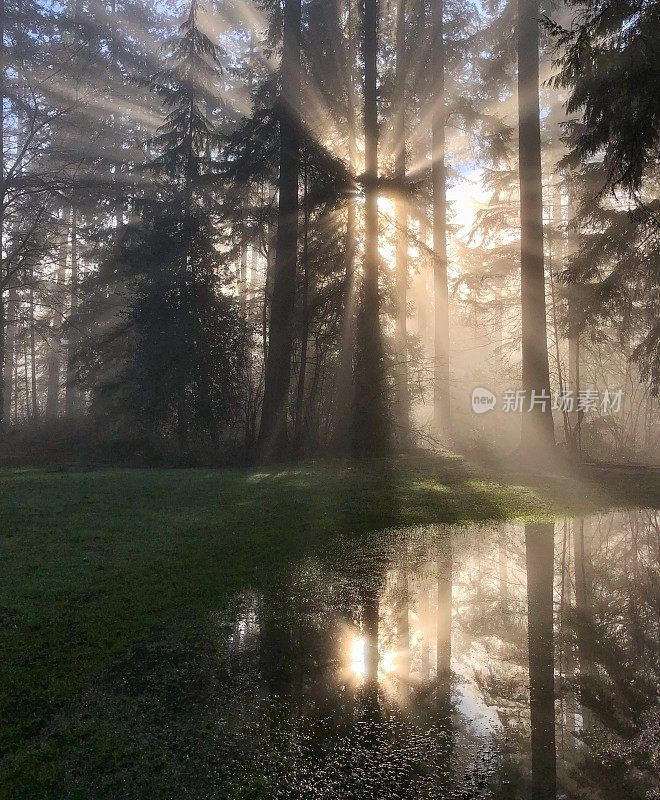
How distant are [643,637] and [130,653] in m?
3.38

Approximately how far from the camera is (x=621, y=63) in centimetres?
902

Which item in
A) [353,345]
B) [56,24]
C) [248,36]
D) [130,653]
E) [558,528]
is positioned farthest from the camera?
[248,36]

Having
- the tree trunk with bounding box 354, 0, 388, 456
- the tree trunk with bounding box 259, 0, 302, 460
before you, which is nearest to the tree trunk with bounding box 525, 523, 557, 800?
the tree trunk with bounding box 354, 0, 388, 456

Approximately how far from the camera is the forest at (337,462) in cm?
305

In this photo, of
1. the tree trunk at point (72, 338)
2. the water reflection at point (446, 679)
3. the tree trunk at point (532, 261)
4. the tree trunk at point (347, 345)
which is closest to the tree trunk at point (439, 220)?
the tree trunk at point (347, 345)

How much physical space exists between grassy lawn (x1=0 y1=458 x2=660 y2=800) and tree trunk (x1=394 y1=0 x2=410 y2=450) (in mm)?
5623

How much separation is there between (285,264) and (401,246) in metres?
5.41

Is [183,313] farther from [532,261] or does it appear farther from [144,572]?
[144,572]

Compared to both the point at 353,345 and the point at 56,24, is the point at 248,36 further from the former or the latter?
the point at 353,345

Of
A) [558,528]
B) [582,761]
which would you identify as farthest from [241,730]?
[558,528]

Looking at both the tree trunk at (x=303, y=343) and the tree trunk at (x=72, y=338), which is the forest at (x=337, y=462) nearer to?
the tree trunk at (x=303, y=343)

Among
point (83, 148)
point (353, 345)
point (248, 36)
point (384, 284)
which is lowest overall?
point (353, 345)

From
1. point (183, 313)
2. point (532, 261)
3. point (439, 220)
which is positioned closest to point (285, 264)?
point (183, 313)

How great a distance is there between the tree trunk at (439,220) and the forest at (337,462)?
0.14 m
